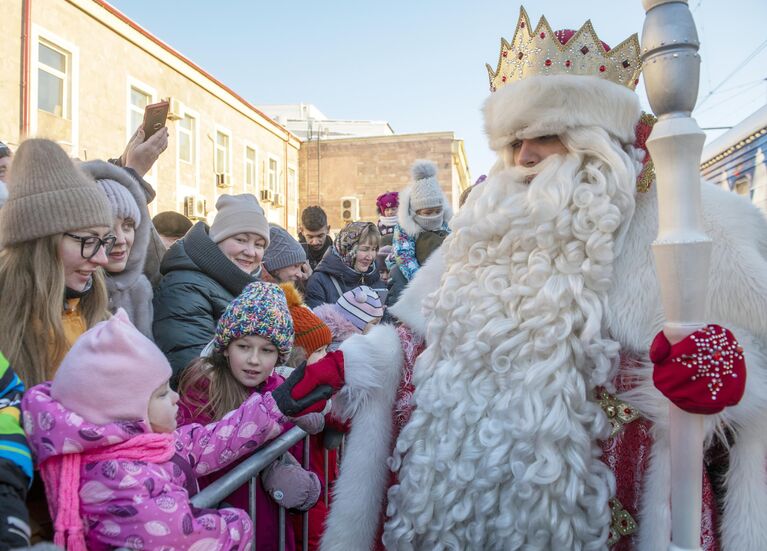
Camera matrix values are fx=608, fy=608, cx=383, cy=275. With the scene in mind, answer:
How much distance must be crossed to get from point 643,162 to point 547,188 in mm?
325

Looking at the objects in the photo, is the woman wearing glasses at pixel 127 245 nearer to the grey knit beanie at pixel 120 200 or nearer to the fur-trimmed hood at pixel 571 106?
the grey knit beanie at pixel 120 200

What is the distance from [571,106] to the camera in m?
1.81

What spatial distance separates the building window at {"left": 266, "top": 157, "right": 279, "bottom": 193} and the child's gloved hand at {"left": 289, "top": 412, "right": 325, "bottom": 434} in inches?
790

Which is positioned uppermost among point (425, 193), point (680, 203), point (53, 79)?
point (53, 79)

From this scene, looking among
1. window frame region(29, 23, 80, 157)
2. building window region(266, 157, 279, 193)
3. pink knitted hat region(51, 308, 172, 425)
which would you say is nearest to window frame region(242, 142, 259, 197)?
building window region(266, 157, 279, 193)

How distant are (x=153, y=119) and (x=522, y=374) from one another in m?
2.50

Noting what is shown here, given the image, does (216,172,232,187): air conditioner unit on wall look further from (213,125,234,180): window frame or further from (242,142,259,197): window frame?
(242,142,259,197): window frame

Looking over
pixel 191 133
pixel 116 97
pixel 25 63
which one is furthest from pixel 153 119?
pixel 191 133

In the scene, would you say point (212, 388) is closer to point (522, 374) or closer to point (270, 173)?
point (522, 374)

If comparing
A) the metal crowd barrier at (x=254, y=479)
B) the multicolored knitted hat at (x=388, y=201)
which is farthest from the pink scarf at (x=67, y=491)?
the multicolored knitted hat at (x=388, y=201)

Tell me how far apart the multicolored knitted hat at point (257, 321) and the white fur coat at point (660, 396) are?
0.57 metres

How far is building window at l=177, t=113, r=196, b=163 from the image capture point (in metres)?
16.1

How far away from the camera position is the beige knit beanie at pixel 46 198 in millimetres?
1996

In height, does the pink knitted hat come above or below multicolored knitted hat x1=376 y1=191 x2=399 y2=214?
below
